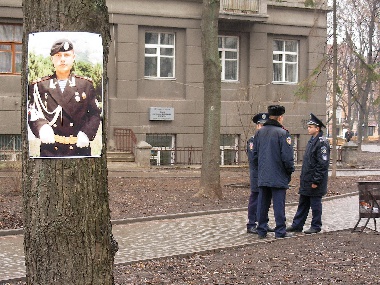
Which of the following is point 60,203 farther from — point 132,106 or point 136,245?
point 132,106

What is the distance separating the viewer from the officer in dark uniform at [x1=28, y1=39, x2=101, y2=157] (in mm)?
4379

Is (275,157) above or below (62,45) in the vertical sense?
below

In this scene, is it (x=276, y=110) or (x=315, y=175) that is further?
(x=315, y=175)

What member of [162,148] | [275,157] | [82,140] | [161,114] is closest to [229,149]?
[162,148]

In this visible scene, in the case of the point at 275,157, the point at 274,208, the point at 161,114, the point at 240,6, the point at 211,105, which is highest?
the point at 240,6

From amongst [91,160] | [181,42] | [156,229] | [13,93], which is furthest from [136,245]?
[181,42]

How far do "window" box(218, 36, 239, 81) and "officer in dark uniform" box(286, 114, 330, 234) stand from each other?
A: 2074cm

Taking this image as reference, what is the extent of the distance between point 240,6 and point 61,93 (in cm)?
2836

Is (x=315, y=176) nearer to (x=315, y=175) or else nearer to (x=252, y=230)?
(x=315, y=175)

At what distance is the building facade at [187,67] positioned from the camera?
97.5 feet

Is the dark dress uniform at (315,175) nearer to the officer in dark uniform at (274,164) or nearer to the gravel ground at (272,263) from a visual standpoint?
the gravel ground at (272,263)

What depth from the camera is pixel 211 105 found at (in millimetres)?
17219

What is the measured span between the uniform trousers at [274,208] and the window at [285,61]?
74.9ft

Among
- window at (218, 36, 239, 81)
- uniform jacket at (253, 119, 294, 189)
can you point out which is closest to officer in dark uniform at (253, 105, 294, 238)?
uniform jacket at (253, 119, 294, 189)
